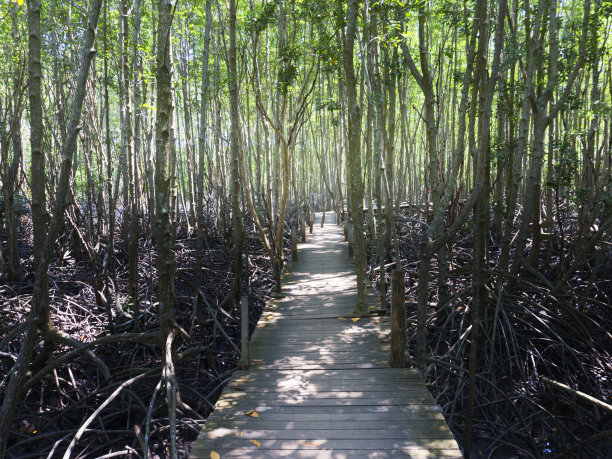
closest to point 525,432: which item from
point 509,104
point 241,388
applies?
point 241,388

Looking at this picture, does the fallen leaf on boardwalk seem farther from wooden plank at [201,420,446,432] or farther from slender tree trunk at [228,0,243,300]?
slender tree trunk at [228,0,243,300]

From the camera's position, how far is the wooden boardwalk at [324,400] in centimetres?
265

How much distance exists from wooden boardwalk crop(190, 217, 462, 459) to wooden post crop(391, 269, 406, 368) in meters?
0.11

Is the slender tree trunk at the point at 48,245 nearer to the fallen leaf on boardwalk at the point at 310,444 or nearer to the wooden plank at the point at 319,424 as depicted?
the wooden plank at the point at 319,424

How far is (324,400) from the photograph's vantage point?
3.22m

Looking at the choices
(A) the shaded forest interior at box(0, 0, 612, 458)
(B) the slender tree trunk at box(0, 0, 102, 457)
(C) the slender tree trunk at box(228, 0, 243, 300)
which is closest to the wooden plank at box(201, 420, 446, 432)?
(A) the shaded forest interior at box(0, 0, 612, 458)

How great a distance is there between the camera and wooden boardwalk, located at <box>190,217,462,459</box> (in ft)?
8.71

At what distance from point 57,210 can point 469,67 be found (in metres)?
3.87

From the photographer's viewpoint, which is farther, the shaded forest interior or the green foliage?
the green foliage

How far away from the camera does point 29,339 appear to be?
2475 mm

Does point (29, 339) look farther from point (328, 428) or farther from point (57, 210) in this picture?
point (328, 428)

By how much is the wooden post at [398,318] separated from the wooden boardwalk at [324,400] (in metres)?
0.11

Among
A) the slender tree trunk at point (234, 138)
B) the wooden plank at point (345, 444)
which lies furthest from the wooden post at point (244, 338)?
the slender tree trunk at point (234, 138)

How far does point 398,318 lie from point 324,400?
0.96 m
